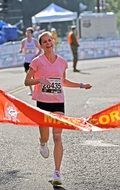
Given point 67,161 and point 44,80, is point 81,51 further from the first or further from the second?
point 44,80

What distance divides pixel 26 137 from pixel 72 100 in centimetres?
546

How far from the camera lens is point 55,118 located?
7359 mm

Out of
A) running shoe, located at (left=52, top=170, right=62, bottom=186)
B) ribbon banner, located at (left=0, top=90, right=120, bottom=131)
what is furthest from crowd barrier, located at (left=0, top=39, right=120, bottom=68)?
running shoe, located at (left=52, top=170, right=62, bottom=186)

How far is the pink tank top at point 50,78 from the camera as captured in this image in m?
7.48

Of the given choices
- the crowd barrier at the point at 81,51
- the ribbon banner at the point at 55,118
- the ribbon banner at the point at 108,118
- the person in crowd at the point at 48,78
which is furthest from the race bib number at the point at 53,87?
the crowd barrier at the point at 81,51

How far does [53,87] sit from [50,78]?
0.37 feet

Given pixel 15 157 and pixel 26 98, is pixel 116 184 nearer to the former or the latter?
pixel 15 157

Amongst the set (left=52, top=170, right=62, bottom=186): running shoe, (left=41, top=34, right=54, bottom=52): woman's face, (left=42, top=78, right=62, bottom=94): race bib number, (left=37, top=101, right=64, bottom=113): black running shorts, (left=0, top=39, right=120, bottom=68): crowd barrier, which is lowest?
(left=0, top=39, right=120, bottom=68): crowd barrier

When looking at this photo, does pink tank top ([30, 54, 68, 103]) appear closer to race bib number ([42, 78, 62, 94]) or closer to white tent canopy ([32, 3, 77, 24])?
race bib number ([42, 78, 62, 94])

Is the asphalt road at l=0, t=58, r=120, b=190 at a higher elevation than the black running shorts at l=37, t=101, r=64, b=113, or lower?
lower

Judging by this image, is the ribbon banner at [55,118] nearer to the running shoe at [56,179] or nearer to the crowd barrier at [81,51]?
the running shoe at [56,179]

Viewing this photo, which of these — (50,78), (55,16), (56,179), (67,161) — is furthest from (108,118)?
(55,16)

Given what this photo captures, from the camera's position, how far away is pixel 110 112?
7.68 m

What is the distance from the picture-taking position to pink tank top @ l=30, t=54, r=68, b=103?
7484mm
